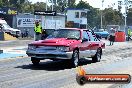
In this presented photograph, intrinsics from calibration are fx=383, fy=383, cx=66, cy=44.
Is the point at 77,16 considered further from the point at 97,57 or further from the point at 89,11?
the point at 97,57

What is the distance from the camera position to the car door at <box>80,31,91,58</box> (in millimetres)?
15420

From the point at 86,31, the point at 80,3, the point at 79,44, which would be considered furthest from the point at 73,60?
the point at 80,3

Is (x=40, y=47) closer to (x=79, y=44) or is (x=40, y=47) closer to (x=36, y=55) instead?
(x=36, y=55)

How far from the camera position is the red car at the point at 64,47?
45.8 feet

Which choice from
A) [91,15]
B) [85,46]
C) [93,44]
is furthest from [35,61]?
[91,15]

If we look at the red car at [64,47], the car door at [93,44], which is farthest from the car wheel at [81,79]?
the car door at [93,44]

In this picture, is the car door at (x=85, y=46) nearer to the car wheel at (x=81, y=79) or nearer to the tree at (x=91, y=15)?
the car wheel at (x=81, y=79)

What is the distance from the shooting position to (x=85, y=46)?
15.8 metres

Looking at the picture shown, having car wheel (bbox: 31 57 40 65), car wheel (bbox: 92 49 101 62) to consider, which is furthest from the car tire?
car wheel (bbox: 31 57 40 65)

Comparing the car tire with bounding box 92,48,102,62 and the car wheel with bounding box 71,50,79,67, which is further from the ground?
the car wheel with bounding box 71,50,79,67

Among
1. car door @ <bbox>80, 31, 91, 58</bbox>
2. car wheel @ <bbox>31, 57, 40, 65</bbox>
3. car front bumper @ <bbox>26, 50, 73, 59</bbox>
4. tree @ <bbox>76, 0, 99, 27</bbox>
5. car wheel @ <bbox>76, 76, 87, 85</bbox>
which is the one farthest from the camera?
tree @ <bbox>76, 0, 99, 27</bbox>

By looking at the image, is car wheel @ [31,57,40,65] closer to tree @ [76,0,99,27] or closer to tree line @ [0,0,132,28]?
tree line @ [0,0,132,28]

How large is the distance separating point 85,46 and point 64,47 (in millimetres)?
1977

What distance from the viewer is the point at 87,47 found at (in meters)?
16.1
